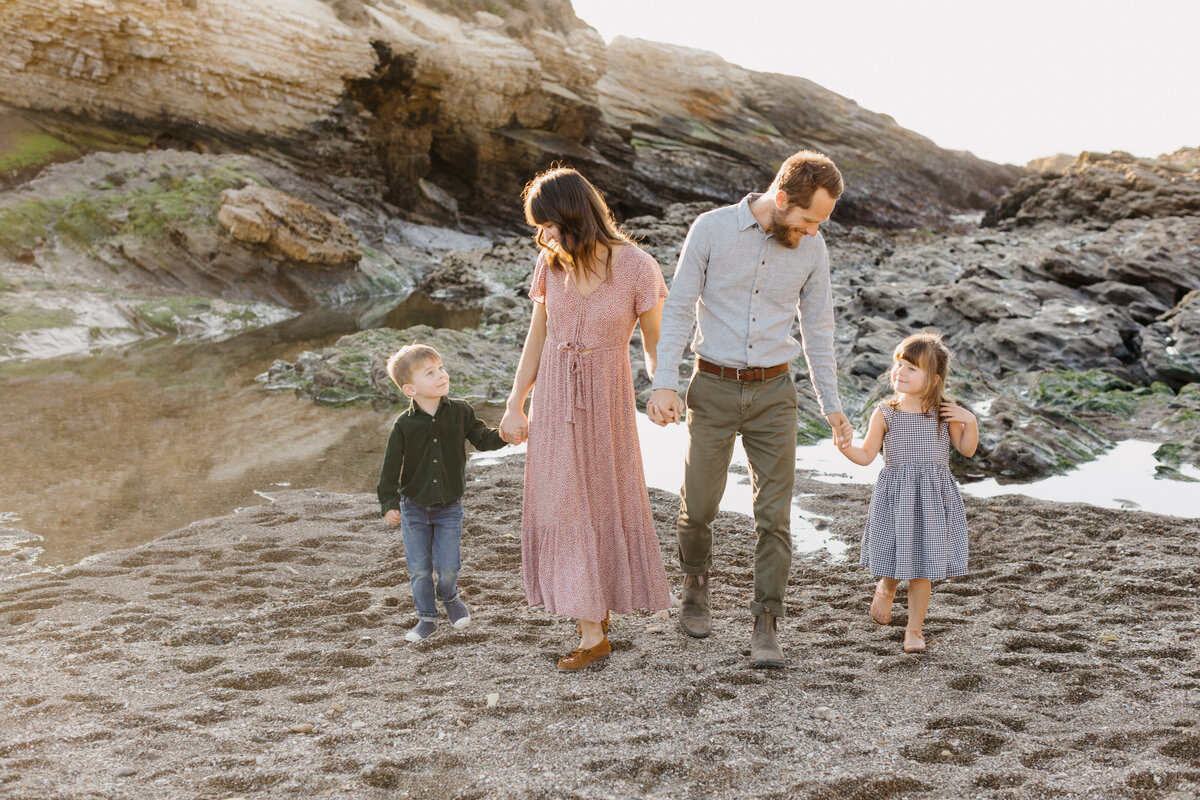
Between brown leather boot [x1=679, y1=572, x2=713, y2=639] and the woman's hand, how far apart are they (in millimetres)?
997

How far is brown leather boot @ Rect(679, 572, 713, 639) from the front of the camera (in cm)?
412

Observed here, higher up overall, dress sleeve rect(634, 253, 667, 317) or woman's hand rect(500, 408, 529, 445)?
dress sleeve rect(634, 253, 667, 317)

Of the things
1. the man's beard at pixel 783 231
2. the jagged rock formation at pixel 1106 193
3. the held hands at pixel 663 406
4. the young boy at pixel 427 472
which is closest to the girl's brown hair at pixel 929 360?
the man's beard at pixel 783 231

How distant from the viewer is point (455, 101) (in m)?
29.9

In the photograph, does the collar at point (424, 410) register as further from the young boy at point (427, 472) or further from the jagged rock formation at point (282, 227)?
the jagged rock formation at point (282, 227)

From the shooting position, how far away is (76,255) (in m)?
16.2

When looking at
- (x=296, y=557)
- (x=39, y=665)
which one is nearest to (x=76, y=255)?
(x=296, y=557)

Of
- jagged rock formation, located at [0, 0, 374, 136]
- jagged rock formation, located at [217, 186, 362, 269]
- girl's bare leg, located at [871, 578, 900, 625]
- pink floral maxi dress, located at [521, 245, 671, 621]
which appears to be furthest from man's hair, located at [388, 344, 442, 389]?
jagged rock formation, located at [0, 0, 374, 136]

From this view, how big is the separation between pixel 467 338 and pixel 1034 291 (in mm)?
8181

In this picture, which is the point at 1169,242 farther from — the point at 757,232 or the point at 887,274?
the point at 757,232

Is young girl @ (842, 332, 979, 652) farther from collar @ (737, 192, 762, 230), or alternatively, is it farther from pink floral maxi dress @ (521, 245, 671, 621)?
pink floral maxi dress @ (521, 245, 671, 621)

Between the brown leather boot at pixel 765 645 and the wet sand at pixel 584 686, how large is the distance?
61mm

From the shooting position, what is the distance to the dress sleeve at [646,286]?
3.79m

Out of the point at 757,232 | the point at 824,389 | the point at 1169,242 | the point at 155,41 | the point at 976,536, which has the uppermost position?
the point at 155,41
